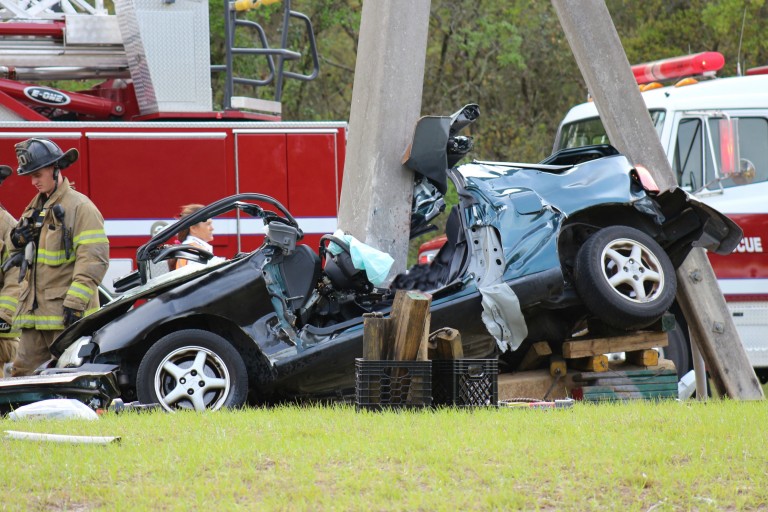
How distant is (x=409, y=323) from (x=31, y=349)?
3.08 metres

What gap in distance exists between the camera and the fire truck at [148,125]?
10648 millimetres

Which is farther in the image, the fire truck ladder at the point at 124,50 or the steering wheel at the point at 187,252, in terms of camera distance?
the fire truck ladder at the point at 124,50

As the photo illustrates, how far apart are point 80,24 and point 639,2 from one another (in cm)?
1422

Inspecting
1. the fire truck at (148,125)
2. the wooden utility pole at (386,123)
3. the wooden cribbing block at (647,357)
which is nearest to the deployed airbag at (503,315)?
the wooden cribbing block at (647,357)

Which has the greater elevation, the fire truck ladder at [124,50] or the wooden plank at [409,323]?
the fire truck ladder at [124,50]

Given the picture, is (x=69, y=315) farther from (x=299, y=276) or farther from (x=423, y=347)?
(x=423, y=347)

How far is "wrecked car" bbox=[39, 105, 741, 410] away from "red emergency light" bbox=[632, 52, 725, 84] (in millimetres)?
3153

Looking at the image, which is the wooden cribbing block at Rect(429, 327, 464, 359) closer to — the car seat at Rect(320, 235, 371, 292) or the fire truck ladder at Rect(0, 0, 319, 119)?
the car seat at Rect(320, 235, 371, 292)

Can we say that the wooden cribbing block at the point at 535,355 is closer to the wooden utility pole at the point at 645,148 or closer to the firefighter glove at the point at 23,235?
the wooden utility pole at the point at 645,148

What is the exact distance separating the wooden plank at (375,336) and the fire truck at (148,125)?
4.13 meters

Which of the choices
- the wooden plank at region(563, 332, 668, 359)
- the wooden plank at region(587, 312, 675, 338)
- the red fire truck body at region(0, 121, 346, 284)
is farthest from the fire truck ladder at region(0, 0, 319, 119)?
the wooden plank at region(563, 332, 668, 359)

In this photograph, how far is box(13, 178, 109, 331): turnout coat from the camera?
8250 mm

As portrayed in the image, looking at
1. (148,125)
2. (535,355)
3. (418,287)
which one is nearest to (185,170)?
(148,125)

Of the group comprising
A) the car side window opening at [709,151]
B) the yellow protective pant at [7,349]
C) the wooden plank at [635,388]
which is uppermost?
the car side window opening at [709,151]
